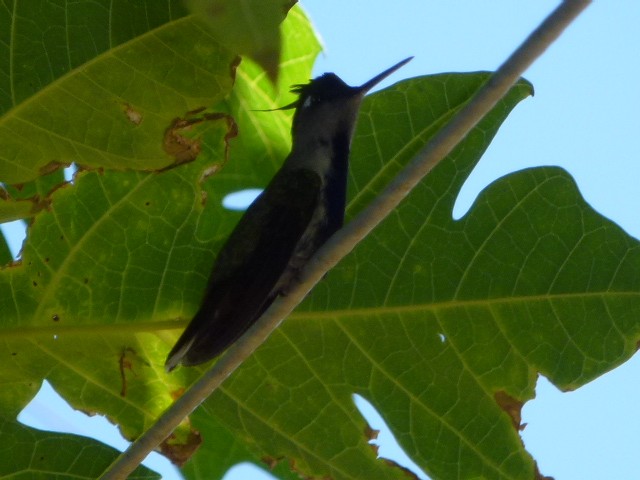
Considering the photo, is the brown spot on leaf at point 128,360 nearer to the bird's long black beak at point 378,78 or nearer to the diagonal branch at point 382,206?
the diagonal branch at point 382,206

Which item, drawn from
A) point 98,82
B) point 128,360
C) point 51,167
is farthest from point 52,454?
point 98,82

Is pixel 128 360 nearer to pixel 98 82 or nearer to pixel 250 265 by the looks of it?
pixel 250 265

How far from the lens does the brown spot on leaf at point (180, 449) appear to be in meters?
2.76

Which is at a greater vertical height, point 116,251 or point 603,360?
point 116,251

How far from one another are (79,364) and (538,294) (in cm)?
126

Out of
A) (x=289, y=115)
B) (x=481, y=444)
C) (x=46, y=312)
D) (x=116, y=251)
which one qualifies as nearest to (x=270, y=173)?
(x=289, y=115)

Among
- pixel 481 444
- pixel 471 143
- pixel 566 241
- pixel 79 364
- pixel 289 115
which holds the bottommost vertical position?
pixel 481 444

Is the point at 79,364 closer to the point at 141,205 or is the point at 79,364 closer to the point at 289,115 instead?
the point at 141,205

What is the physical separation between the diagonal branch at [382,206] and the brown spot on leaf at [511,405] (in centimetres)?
88

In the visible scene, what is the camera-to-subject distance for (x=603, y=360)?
2.73 m

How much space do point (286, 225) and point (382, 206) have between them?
1.43 m

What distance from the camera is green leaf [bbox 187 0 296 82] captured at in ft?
3.48

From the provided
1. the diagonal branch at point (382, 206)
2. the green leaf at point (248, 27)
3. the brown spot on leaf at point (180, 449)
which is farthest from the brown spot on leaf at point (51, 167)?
the green leaf at point (248, 27)

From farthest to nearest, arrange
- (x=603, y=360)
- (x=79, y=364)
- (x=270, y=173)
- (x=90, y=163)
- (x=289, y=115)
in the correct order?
(x=289, y=115) → (x=270, y=173) → (x=603, y=360) → (x=79, y=364) → (x=90, y=163)
